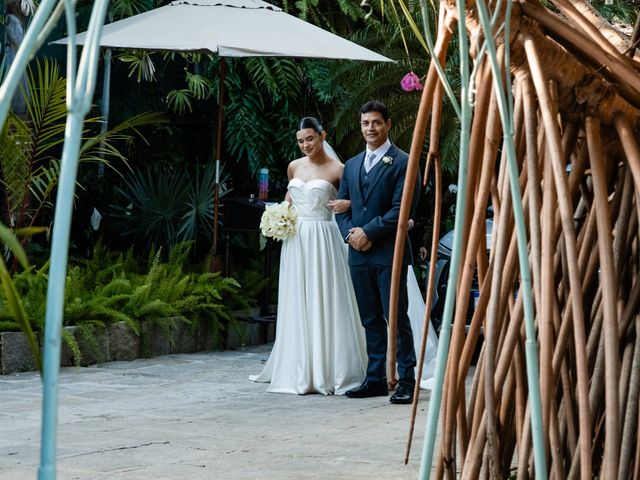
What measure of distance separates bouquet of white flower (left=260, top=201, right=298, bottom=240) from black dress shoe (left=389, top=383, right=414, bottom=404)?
4.40 ft

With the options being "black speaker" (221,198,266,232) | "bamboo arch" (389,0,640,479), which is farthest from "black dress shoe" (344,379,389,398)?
"bamboo arch" (389,0,640,479)

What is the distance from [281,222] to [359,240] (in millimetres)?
883

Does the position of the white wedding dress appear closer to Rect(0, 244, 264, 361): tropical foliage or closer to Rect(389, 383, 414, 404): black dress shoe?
Rect(389, 383, 414, 404): black dress shoe

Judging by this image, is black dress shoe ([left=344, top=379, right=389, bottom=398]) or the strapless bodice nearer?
black dress shoe ([left=344, top=379, right=389, bottom=398])

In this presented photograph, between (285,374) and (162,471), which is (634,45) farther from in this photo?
(285,374)

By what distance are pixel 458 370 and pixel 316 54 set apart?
23.3 ft

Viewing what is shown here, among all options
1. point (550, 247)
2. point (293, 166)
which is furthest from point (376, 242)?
point (550, 247)

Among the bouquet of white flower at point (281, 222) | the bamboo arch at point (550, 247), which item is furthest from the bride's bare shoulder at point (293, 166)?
the bamboo arch at point (550, 247)

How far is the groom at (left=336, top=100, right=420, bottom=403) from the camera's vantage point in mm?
6828

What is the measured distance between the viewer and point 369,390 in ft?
23.0

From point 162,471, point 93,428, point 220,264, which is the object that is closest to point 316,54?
point 220,264

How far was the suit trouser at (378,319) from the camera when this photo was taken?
6895mm

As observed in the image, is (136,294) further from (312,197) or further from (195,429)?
(195,429)

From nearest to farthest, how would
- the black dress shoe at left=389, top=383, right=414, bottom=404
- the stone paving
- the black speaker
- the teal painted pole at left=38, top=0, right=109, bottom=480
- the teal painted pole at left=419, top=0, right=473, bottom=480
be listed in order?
the teal painted pole at left=38, top=0, right=109, bottom=480 → the teal painted pole at left=419, top=0, right=473, bottom=480 → the stone paving → the black dress shoe at left=389, top=383, right=414, bottom=404 → the black speaker
